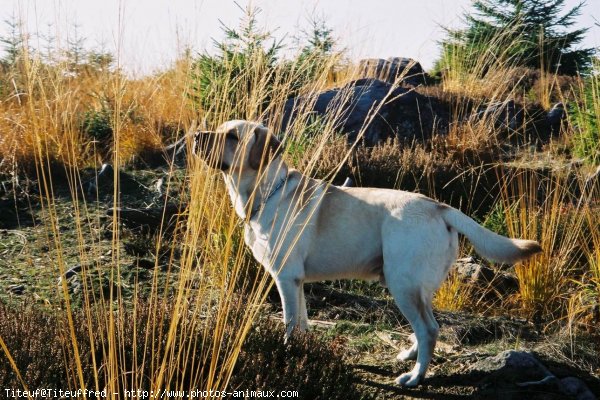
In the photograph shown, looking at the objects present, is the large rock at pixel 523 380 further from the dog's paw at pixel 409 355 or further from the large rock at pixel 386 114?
the large rock at pixel 386 114

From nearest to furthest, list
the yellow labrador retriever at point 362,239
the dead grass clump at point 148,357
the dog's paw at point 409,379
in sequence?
the dead grass clump at point 148,357 → the dog's paw at point 409,379 → the yellow labrador retriever at point 362,239

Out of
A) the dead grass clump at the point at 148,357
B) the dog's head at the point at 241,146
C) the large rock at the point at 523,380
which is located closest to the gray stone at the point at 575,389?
the large rock at the point at 523,380

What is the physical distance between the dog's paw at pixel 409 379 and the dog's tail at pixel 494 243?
79 centimetres

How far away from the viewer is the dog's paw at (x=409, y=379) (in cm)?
371

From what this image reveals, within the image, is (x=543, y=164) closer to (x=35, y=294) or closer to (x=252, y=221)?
(x=252, y=221)

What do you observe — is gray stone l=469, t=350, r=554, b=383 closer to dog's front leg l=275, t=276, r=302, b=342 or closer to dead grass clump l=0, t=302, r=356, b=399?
dead grass clump l=0, t=302, r=356, b=399

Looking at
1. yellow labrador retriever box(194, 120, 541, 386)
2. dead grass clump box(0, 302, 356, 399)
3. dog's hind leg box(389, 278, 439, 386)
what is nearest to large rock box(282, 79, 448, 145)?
yellow labrador retriever box(194, 120, 541, 386)

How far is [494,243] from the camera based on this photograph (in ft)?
12.5

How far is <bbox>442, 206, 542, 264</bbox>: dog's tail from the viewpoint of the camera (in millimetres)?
3740

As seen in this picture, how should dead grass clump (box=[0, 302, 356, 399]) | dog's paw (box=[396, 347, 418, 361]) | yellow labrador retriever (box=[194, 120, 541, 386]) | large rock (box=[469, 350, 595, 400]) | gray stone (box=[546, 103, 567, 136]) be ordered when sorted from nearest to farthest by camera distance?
1. dead grass clump (box=[0, 302, 356, 399])
2. large rock (box=[469, 350, 595, 400])
3. yellow labrador retriever (box=[194, 120, 541, 386])
4. dog's paw (box=[396, 347, 418, 361])
5. gray stone (box=[546, 103, 567, 136])

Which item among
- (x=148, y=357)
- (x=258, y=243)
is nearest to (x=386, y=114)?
(x=258, y=243)

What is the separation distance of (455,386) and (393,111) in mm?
5884

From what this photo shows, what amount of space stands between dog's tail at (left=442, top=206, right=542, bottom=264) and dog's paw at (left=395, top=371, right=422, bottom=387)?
0.79m

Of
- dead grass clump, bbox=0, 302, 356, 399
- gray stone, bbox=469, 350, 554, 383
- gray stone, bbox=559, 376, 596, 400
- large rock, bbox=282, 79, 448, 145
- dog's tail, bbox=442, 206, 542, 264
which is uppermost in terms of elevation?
large rock, bbox=282, 79, 448, 145
